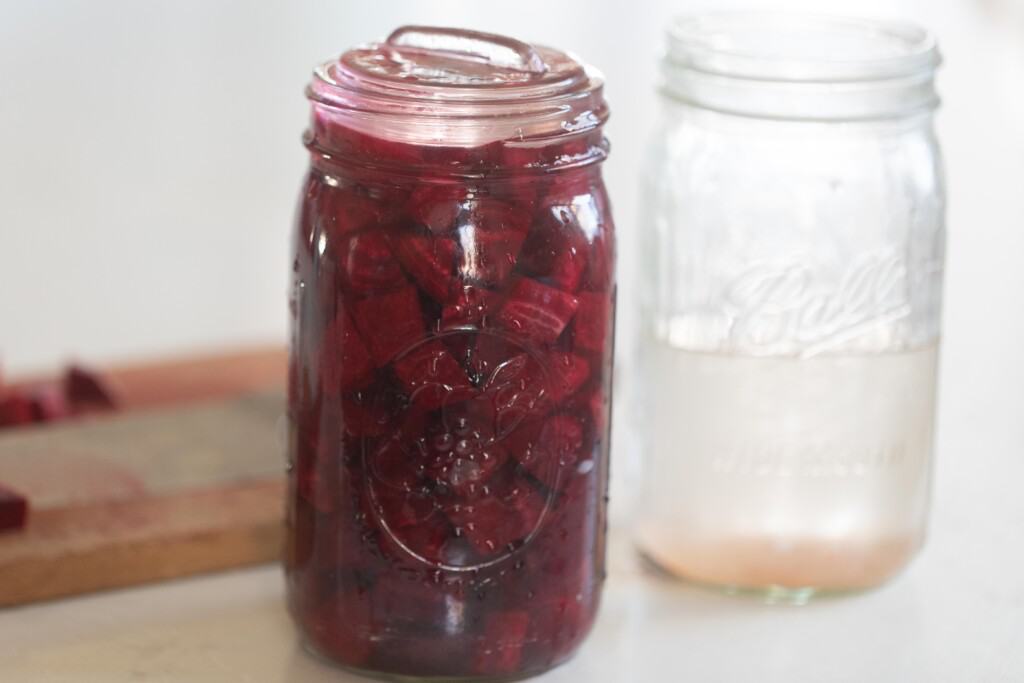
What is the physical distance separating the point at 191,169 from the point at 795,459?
91 cm

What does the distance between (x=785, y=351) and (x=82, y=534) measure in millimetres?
422

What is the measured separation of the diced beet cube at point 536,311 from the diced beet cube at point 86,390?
511mm

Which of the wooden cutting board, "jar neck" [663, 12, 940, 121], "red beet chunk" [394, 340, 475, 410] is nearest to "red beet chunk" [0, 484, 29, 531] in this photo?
the wooden cutting board

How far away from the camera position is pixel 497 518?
2.60 feet

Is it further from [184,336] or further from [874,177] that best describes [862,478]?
[184,336]

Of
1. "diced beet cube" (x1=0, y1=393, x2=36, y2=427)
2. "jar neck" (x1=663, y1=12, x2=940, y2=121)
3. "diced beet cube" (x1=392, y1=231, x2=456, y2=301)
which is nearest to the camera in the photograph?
"diced beet cube" (x1=392, y1=231, x2=456, y2=301)

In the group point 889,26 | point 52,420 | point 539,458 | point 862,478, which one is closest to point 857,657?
point 862,478

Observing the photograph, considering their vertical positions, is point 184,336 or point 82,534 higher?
point 82,534

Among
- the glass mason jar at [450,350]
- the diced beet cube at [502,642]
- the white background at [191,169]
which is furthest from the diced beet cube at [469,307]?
the white background at [191,169]

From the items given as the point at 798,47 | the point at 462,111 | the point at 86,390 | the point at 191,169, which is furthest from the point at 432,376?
the point at 191,169

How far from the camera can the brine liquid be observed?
3.03 feet

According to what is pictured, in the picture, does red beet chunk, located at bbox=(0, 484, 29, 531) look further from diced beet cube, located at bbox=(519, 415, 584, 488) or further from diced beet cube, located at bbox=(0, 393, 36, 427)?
diced beet cube, located at bbox=(519, 415, 584, 488)

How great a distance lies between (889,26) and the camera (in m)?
0.95

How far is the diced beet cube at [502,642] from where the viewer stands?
0.80 metres
